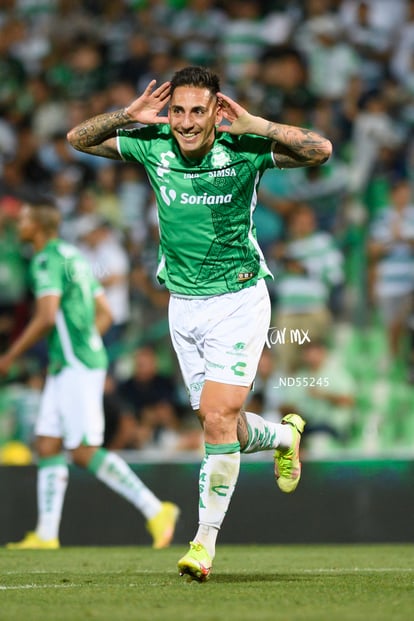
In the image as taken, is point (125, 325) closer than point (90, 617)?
No

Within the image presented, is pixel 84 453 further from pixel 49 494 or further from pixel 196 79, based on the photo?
pixel 196 79

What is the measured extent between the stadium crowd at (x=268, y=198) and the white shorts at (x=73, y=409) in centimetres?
141

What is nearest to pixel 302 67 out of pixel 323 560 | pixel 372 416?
pixel 372 416

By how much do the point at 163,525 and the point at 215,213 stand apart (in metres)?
3.68

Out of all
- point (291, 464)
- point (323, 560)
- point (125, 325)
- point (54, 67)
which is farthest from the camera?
point (54, 67)

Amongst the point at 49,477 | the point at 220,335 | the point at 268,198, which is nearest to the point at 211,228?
the point at 220,335

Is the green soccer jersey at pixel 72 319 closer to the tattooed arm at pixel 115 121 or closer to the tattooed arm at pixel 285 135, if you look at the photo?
the tattooed arm at pixel 115 121

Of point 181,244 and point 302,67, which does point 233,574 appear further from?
point 302,67

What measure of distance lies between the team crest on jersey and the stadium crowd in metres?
3.83

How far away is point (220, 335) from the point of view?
608cm

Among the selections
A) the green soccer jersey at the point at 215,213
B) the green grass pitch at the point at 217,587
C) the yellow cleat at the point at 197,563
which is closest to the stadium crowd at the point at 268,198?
the green grass pitch at the point at 217,587

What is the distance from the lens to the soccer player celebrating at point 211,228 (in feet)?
19.5

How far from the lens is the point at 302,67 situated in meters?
13.4

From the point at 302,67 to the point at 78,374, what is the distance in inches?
216
